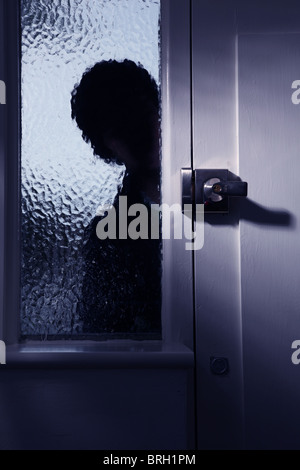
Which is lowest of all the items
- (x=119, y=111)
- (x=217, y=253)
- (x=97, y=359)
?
(x=97, y=359)

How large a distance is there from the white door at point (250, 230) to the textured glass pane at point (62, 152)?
15cm

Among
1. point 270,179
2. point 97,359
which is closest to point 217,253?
point 270,179

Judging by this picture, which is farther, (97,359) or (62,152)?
(62,152)

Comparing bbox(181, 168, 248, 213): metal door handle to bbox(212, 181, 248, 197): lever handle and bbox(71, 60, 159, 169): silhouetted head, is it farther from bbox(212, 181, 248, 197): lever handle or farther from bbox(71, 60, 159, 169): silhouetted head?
bbox(71, 60, 159, 169): silhouetted head

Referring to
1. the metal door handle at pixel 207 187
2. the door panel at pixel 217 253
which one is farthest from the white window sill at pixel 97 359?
the metal door handle at pixel 207 187

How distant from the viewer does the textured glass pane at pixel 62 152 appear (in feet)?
3.41

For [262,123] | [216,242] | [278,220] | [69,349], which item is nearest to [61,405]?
[69,349]

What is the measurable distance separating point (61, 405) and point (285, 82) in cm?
81

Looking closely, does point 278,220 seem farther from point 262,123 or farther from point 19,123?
point 19,123

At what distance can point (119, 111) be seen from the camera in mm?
1054

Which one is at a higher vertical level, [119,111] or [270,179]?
[119,111]

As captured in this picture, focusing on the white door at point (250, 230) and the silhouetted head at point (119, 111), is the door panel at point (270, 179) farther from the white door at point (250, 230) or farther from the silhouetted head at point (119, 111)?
the silhouetted head at point (119, 111)

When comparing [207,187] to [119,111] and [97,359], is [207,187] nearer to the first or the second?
[119,111]

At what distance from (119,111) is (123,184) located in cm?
16
